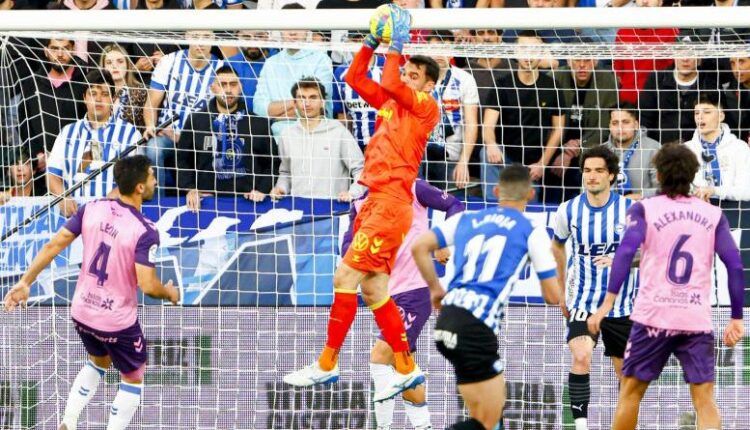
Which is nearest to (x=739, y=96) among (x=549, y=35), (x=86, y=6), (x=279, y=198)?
(x=549, y=35)

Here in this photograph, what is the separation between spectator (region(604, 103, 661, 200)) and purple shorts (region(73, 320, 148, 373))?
415 cm

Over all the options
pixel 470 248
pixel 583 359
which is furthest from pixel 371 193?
pixel 583 359

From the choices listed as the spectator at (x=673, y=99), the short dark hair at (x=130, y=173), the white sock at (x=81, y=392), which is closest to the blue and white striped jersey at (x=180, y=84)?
the short dark hair at (x=130, y=173)

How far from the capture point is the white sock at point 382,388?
33.3 feet

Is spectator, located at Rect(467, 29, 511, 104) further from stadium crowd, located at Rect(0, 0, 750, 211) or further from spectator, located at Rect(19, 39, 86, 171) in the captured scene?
spectator, located at Rect(19, 39, 86, 171)

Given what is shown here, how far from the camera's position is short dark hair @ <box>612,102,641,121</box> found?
37.7ft

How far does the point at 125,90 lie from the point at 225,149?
98cm

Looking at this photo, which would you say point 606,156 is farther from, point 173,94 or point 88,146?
point 88,146

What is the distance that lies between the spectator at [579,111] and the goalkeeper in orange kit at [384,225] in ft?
7.84

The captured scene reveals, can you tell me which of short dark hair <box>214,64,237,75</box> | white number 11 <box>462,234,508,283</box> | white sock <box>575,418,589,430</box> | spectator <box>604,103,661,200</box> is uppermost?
short dark hair <box>214,64,237,75</box>

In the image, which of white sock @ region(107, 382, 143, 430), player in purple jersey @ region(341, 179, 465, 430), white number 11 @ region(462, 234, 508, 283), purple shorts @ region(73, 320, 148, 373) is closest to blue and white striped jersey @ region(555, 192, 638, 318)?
player in purple jersey @ region(341, 179, 465, 430)

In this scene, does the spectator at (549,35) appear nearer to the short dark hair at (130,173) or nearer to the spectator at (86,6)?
the short dark hair at (130,173)

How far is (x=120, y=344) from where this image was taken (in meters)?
9.91

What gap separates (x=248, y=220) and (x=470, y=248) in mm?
3508
